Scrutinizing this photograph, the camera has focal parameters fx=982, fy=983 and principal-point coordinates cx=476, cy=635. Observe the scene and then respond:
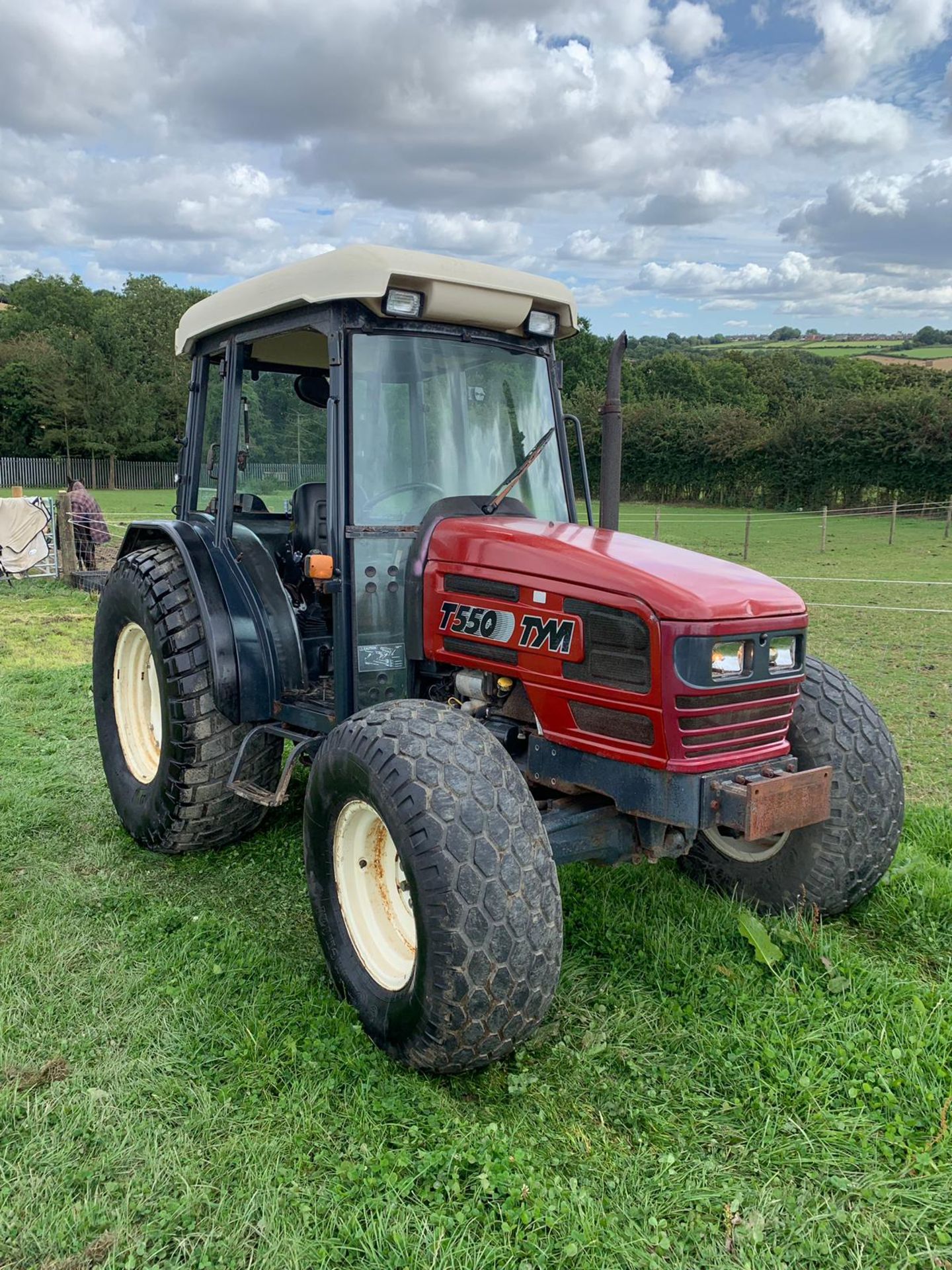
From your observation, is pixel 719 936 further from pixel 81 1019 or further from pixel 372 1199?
pixel 81 1019

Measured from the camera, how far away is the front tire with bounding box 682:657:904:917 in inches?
137

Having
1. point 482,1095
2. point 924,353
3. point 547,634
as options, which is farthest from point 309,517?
point 924,353

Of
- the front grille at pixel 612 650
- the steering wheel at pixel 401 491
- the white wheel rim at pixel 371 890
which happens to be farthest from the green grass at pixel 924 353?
the white wheel rim at pixel 371 890

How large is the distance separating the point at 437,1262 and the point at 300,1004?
3.64 ft

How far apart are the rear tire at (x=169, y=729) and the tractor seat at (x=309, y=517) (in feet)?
1.67

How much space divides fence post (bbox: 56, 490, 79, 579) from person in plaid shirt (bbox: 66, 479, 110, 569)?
0.19ft

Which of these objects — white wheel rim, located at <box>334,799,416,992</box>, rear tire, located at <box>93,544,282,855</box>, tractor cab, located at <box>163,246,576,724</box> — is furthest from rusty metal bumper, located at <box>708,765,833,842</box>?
rear tire, located at <box>93,544,282,855</box>

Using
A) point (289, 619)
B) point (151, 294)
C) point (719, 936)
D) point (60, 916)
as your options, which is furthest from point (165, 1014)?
point (151, 294)

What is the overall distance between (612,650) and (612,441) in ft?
2.76

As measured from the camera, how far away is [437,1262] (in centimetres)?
218

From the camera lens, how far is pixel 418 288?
3424 millimetres

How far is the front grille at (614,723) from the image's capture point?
2.85 m

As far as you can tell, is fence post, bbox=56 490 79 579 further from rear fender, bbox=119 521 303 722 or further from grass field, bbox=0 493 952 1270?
rear fender, bbox=119 521 303 722

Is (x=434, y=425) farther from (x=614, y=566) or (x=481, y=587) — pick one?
(x=614, y=566)
